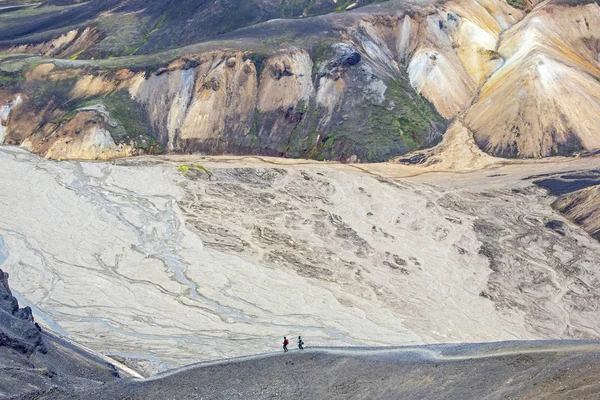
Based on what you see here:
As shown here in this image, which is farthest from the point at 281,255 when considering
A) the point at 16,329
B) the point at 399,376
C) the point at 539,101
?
the point at 539,101

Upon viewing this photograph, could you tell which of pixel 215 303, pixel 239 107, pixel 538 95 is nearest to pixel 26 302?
pixel 215 303

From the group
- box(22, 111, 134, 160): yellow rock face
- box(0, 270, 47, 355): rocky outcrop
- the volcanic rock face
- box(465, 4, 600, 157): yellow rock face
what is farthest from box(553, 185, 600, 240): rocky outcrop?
box(0, 270, 47, 355): rocky outcrop

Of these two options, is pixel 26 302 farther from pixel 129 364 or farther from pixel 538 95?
pixel 538 95

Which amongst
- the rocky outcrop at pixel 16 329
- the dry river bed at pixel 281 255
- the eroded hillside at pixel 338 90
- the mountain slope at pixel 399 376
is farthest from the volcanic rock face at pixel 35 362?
the eroded hillside at pixel 338 90

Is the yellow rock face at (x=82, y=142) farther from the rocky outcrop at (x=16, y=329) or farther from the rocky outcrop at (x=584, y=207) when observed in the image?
the rocky outcrop at (x=16, y=329)

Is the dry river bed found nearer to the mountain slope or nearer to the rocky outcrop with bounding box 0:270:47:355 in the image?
the rocky outcrop with bounding box 0:270:47:355
